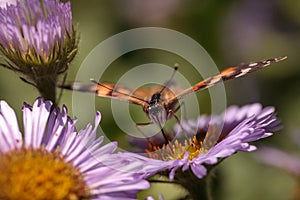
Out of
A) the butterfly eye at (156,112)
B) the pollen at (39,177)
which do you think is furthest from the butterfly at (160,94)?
the pollen at (39,177)

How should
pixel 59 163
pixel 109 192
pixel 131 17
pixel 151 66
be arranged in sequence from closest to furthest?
pixel 109 192 → pixel 59 163 → pixel 151 66 → pixel 131 17

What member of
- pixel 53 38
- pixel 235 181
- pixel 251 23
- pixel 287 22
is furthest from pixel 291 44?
pixel 53 38

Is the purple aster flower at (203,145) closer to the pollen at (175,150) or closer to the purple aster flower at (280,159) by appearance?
the pollen at (175,150)

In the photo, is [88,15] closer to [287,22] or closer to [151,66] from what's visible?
[151,66]

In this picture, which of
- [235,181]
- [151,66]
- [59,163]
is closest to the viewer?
[59,163]

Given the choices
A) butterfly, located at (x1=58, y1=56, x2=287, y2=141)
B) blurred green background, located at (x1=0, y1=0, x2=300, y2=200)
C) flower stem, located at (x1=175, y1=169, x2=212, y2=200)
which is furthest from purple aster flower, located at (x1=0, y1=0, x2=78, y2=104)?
blurred green background, located at (x1=0, y1=0, x2=300, y2=200)

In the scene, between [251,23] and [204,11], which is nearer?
[204,11]
